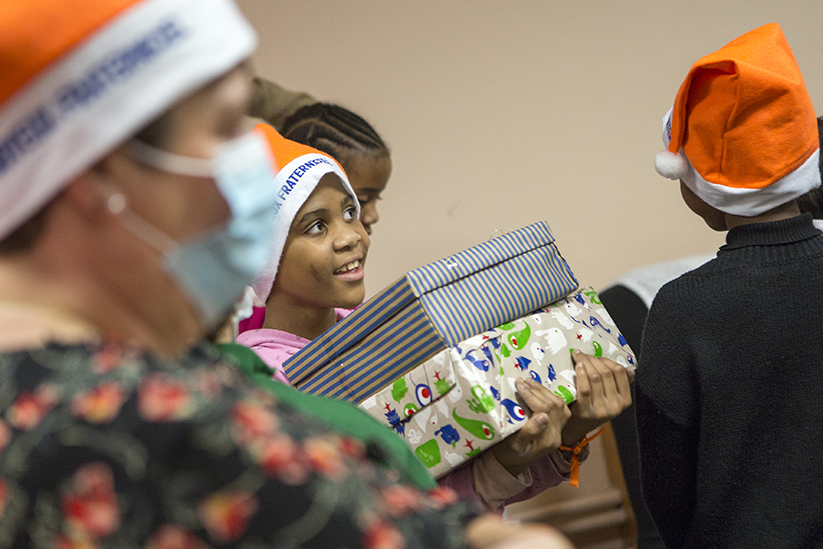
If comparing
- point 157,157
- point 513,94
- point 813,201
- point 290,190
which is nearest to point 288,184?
point 290,190

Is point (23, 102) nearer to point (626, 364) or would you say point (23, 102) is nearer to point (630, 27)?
point (626, 364)

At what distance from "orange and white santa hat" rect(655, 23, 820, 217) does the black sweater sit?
71mm

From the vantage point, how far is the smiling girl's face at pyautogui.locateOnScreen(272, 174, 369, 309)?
1454 mm

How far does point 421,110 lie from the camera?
2434 mm

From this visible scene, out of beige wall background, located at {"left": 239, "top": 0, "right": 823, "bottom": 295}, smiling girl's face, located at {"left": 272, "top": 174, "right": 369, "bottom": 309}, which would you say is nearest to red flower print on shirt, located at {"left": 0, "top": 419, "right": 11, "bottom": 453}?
smiling girl's face, located at {"left": 272, "top": 174, "right": 369, "bottom": 309}

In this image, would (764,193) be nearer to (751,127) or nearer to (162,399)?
(751,127)

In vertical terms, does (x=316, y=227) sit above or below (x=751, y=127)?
below

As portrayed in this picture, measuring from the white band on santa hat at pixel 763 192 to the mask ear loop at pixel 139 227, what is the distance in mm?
1043

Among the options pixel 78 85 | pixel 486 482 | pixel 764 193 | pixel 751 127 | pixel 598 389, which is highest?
pixel 78 85

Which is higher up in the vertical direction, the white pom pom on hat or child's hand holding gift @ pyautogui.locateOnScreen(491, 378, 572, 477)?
the white pom pom on hat

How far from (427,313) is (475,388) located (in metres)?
0.15

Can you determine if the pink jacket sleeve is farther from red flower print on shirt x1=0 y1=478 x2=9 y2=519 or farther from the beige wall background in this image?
the beige wall background

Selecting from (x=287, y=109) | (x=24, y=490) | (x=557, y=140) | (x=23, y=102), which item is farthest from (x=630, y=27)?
(x=24, y=490)

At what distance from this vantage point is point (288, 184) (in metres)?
1.44
